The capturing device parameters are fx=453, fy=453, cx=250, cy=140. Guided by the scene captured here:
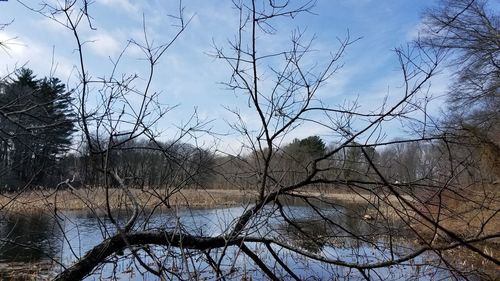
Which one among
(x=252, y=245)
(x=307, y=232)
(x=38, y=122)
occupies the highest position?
(x=38, y=122)

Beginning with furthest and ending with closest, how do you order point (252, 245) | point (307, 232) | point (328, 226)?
point (252, 245) < point (328, 226) < point (307, 232)

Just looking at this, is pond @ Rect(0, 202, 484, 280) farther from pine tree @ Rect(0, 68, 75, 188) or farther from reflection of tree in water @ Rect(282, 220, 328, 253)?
pine tree @ Rect(0, 68, 75, 188)

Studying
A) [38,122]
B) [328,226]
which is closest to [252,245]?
[328,226]

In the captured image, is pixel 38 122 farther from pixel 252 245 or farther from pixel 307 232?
pixel 252 245

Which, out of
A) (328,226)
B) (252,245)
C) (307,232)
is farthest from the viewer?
(252,245)

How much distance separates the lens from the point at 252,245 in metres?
8.91

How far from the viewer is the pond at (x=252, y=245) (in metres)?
3.32

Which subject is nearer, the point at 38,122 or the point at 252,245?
the point at 38,122

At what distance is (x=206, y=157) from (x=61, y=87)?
4.82 feet

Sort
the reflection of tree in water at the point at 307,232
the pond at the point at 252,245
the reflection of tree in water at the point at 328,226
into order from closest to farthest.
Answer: the pond at the point at 252,245 → the reflection of tree in water at the point at 328,226 → the reflection of tree in water at the point at 307,232

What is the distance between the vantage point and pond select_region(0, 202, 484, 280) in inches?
131

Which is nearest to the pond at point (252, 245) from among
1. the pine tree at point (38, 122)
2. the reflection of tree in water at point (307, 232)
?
the reflection of tree in water at point (307, 232)

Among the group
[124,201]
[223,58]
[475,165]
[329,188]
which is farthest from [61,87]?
[475,165]

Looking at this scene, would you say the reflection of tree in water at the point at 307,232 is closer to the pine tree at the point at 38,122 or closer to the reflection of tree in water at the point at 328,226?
the reflection of tree in water at the point at 328,226
